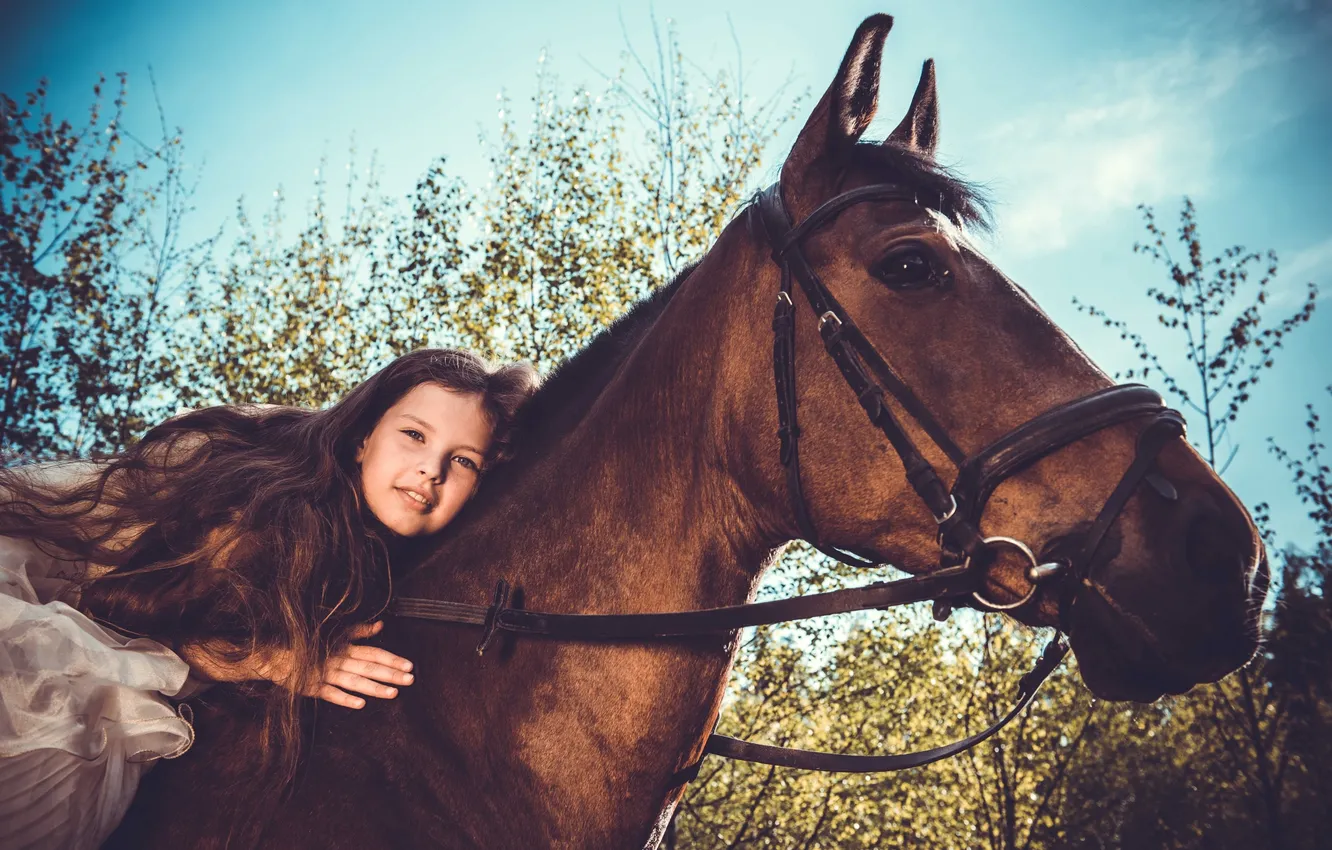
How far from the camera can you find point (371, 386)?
3.00 m

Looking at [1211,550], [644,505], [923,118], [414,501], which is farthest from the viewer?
[923,118]

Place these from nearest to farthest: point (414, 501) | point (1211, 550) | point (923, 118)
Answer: point (1211, 550), point (414, 501), point (923, 118)

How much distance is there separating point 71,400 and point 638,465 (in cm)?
1344

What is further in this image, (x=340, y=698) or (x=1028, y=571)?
(x=340, y=698)

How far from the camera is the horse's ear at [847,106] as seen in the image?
2146 mm

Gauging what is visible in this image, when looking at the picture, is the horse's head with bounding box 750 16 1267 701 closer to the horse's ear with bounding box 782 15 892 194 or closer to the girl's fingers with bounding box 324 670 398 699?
the horse's ear with bounding box 782 15 892 194

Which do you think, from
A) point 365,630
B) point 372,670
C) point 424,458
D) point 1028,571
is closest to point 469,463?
point 424,458

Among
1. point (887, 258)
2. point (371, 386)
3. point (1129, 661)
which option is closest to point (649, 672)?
point (1129, 661)

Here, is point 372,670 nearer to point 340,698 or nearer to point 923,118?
point 340,698

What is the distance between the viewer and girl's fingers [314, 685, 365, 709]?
212cm

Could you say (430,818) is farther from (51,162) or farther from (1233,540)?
(51,162)

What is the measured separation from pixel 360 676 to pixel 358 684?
3 cm

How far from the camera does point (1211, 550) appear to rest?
5.04 ft

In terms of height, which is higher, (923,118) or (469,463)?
(923,118)
